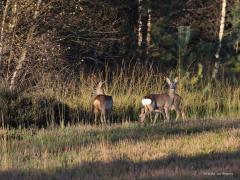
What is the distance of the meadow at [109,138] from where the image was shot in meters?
8.23

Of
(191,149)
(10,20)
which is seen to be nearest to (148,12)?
(10,20)

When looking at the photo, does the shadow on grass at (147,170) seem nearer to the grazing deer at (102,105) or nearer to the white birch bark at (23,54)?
the grazing deer at (102,105)

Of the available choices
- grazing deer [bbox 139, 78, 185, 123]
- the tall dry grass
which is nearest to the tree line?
the tall dry grass

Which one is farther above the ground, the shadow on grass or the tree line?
the tree line

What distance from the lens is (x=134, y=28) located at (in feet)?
90.5

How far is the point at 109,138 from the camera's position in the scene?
11.1 meters

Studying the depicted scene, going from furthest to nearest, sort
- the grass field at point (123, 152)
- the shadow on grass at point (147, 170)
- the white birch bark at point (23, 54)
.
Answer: the white birch bark at point (23, 54) < the grass field at point (123, 152) < the shadow on grass at point (147, 170)

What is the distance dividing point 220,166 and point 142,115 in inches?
269

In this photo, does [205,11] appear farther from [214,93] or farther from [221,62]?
[214,93]

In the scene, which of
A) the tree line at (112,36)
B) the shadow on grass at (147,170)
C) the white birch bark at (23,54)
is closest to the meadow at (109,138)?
the shadow on grass at (147,170)

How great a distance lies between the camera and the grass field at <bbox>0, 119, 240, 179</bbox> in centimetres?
806

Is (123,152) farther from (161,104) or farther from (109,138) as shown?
(161,104)

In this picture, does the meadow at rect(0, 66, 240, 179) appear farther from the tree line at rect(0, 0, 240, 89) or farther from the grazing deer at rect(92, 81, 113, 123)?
the tree line at rect(0, 0, 240, 89)

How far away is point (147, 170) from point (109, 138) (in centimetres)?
300
